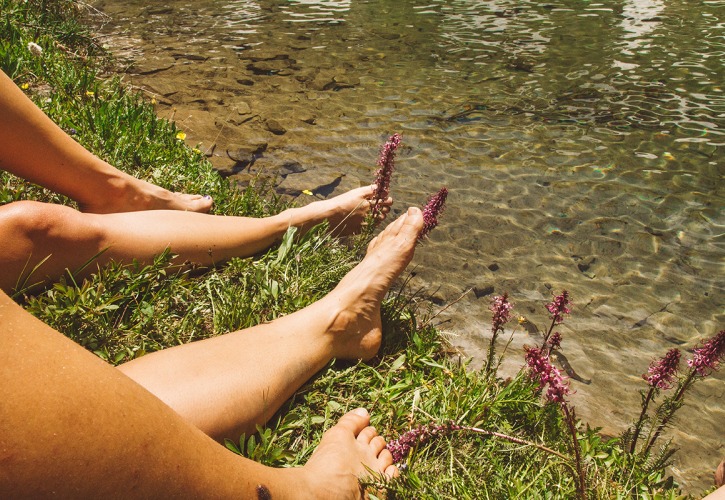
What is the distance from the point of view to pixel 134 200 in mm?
3064

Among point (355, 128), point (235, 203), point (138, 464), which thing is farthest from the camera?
point (355, 128)

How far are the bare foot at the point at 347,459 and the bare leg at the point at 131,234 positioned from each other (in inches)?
48.0

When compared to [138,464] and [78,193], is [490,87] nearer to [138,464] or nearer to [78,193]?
[78,193]

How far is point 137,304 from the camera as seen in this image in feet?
8.33

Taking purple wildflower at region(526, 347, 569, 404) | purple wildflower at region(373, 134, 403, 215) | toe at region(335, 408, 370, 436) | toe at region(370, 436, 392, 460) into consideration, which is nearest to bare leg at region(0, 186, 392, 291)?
purple wildflower at region(373, 134, 403, 215)

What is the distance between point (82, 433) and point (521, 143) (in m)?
5.47

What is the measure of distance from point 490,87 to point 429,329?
5.26 m

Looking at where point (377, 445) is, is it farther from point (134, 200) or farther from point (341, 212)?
point (134, 200)

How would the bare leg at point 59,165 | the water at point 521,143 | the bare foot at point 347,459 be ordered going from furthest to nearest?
the water at point 521,143
the bare leg at point 59,165
the bare foot at point 347,459

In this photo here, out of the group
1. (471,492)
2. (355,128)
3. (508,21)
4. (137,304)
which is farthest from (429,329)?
(508,21)

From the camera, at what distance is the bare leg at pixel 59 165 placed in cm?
243

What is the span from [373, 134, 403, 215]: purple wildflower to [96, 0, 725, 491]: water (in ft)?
3.13

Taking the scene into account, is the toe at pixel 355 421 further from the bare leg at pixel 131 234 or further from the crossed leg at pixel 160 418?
the bare leg at pixel 131 234

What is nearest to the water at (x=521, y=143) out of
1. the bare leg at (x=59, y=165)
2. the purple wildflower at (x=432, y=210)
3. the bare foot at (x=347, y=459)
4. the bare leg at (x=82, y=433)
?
the purple wildflower at (x=432, y=210)
